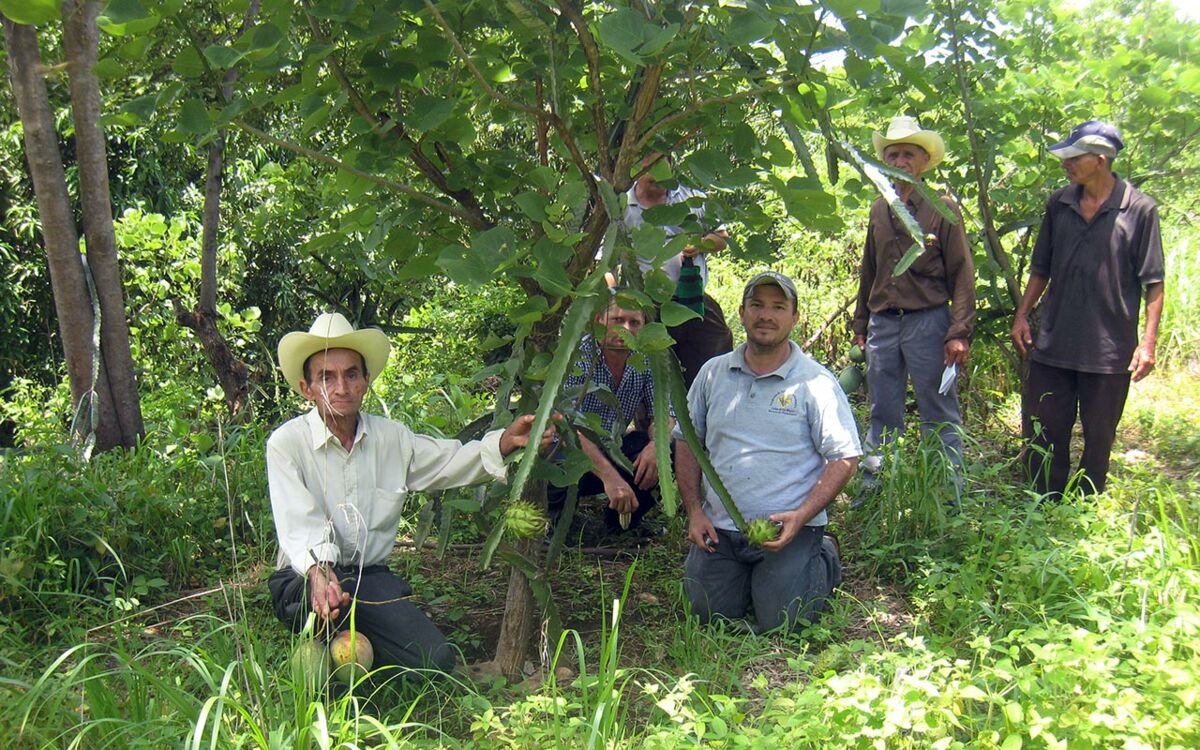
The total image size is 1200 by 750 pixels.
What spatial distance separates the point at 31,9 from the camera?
217cm

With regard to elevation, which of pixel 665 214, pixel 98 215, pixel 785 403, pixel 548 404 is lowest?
pixel 785 403

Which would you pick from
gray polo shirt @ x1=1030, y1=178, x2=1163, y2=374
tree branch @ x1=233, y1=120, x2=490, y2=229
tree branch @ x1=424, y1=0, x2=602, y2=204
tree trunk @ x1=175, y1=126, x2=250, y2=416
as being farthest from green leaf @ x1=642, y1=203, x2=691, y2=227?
tree trunk @ x1=175, y1=126, x2=250, y2=416

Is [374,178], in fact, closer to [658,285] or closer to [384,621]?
[658,285]

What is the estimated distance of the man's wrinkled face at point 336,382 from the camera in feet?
11.0

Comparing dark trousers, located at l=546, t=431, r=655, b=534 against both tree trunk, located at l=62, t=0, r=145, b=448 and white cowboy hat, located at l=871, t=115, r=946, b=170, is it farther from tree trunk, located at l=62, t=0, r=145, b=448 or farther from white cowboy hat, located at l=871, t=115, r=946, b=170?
tree trunk, located at l=62, t=0, r=145, b=448

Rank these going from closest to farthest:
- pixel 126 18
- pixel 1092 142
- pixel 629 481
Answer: pixel 126 18 < pixel 1092 142 < pixel 629 481

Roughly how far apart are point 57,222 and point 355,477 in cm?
217

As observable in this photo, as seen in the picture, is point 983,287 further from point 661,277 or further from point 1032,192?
point 661,277

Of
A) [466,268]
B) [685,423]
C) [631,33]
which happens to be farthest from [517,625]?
[631,33]

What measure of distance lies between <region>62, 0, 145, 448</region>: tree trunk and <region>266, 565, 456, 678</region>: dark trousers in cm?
196

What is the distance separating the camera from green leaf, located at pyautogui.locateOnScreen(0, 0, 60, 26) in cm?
214

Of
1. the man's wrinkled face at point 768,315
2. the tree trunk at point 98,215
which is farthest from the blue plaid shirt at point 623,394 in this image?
the tree trunk at point 98,215

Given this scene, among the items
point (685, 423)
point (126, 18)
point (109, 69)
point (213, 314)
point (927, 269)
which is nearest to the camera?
point (126, 18)

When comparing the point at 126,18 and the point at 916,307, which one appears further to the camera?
the point at 916,307
